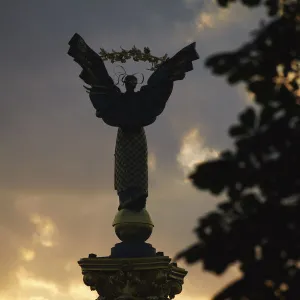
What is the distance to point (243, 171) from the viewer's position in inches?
434

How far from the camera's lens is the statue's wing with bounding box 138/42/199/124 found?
29766 millimetres

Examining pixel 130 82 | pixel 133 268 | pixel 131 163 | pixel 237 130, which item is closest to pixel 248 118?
pixel 237 130

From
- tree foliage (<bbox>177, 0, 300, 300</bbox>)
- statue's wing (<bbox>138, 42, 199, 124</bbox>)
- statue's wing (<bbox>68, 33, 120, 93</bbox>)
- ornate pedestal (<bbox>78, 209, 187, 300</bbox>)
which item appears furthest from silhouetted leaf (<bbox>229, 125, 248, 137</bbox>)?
statue's wing (<bbox>68, 33, 120, 93</bbox>)

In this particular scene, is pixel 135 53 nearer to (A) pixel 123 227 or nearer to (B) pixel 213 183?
(A) pixel 123 227

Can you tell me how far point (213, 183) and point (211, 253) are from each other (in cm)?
74

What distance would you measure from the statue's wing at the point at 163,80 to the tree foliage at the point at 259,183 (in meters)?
18.2

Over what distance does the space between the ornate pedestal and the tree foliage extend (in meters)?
16.3

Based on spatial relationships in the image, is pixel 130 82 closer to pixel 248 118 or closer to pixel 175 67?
pixel 175 67

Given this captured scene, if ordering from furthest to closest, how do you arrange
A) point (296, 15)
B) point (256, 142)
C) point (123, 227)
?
point (123, 227)
point (296, 15)
point (256, 142)

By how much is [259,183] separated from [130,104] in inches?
740

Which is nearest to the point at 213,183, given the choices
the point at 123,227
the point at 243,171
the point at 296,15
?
the point at 243,171

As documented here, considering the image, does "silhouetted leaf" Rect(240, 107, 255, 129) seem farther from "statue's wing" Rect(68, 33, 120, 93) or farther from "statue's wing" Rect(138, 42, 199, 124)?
"statue's wing" Rect(68, 33, 120, 93)

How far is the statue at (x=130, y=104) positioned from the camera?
1134 inches

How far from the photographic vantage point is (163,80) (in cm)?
3033
